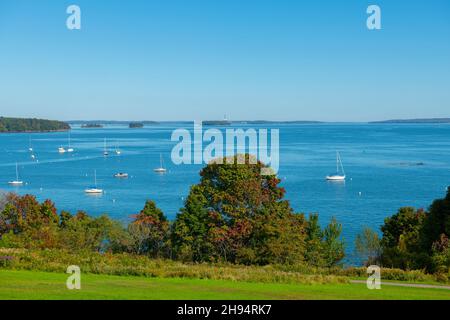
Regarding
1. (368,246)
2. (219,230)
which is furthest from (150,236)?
(368,246)

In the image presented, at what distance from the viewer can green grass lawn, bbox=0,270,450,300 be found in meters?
13.2

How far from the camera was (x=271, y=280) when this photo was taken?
17.9 m

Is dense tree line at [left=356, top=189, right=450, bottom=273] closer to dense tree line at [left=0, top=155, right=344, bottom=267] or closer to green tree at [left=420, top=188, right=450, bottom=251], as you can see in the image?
green tree at [left=420, top=188, right=450, bottom=251]

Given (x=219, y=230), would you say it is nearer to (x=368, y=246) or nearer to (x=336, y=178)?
(x=368, y=246)

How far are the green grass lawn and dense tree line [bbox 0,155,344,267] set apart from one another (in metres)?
12.0

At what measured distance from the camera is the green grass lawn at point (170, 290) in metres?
13.2

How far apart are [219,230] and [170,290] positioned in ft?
53.7

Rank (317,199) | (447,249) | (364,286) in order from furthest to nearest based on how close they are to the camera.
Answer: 1. (317,199)
2. (447,249)
3. (364,286)

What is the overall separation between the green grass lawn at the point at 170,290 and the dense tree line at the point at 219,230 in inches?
473

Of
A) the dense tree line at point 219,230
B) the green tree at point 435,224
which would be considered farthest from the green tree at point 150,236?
the green tree at point 435,224

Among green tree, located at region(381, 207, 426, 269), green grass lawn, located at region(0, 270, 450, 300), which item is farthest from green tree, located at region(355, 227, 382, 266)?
green grass lawn, located at region(0, 270, 450, 300)

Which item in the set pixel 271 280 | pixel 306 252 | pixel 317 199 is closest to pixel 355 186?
pixel 317 199
